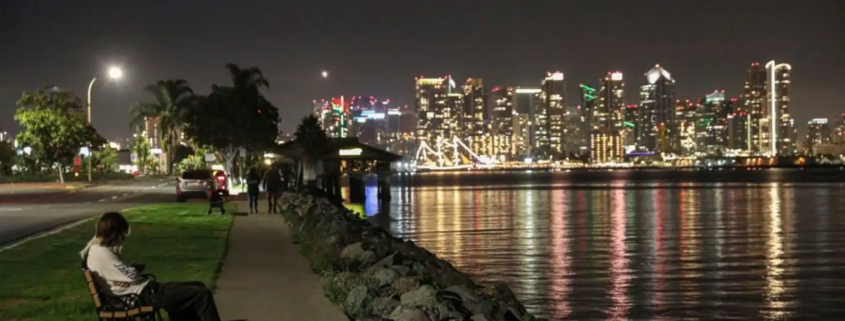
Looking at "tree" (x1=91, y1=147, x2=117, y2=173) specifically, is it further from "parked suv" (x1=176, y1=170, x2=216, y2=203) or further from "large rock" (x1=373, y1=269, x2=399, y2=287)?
"large rock" (x1=373, y1=269, x2=399, y2=287)


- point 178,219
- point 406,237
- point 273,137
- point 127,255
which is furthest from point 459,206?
point 127,255

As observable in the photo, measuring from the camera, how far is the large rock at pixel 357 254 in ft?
61.4

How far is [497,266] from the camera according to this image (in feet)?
89.1

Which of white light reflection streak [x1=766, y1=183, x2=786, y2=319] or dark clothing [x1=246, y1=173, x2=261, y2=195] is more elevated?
dark clothing [x1=246, y1=173, x2=261, y2=195]

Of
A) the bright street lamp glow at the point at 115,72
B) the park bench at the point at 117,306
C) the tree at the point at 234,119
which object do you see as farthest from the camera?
the tree at the point at 234,119

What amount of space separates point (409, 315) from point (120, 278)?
345cm

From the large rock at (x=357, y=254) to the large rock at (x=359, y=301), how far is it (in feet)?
14.6

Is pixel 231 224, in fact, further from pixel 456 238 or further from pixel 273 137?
pixel 273 137

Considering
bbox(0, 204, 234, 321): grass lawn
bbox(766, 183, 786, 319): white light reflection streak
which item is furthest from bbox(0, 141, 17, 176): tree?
bbox(766, 183, 786, 319): white light reflection streak

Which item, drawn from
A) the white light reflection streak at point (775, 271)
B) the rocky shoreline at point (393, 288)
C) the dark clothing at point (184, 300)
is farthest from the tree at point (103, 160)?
the dark clothing at point (184, 300)

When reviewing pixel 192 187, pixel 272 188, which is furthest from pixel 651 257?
pixel 192 187

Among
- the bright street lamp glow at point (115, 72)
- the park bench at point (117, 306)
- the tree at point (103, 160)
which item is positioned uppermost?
the bright street lamp glow at point (115, 72)

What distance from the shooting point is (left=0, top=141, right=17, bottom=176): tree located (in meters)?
101

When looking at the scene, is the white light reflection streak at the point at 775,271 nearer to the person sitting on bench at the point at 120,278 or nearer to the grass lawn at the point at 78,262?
the grass lawn at the point at 78,262
